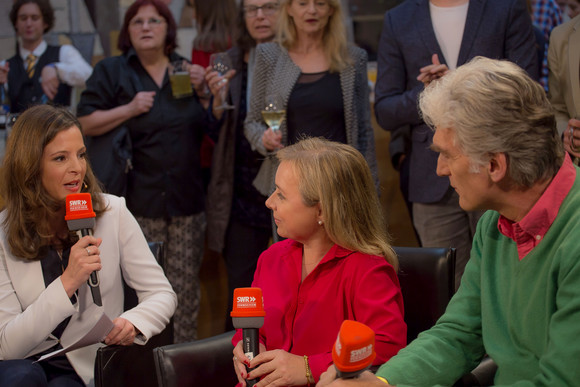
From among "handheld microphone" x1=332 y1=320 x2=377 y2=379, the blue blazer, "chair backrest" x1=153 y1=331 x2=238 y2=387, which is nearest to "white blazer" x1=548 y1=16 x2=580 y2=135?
the blue blazer

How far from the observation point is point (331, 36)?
12.4ft

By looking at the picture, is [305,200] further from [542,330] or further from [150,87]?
[150,87]

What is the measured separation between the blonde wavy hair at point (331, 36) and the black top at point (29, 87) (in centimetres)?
139

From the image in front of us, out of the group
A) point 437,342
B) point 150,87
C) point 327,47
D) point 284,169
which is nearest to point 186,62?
point 150,87

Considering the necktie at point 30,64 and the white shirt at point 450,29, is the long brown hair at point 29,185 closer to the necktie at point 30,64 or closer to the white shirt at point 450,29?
the white shirt at point 450,29

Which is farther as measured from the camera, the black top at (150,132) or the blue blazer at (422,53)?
the black top at (150,132)

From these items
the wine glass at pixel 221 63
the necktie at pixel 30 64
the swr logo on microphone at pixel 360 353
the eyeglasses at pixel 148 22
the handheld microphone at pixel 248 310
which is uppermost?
the eyeglasses at pixel 148 22

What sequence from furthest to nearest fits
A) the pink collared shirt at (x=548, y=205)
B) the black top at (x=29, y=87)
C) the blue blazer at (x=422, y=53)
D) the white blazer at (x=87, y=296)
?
the black top at (x=29, y=87), the blue blazer at (x=422, y=53), the white blazer at (x=87, y=296), the pink collared shirt at (x=548, y=205)

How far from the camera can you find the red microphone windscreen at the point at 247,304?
1887mm

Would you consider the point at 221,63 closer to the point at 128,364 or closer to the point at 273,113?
the point at 273,113

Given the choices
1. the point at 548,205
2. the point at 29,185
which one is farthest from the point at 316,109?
the point at 548,205

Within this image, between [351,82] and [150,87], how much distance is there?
1.08m

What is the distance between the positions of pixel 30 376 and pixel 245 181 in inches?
74.6

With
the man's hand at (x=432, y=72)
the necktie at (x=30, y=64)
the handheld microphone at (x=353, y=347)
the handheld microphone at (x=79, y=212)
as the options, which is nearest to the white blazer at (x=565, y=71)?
the man's hand at (x=432, y=72)
